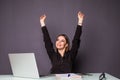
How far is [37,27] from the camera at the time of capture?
309 cm

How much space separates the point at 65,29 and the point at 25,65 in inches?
52.4

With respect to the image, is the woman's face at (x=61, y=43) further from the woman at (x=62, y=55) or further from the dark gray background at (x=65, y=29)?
the dark gray background at (x=65, y=29)

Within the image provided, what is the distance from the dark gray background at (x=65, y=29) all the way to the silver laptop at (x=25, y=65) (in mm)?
1089

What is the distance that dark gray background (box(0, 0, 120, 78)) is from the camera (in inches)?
120

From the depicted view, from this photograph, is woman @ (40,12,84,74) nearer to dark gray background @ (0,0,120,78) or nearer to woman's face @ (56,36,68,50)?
woman's face @ (56,36,68,50)

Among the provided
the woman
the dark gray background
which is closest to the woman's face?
the woman

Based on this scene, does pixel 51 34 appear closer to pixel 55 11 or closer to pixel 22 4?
Result: pixel 55 11

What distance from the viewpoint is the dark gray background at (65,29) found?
3.06 metres

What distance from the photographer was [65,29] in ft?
10.2

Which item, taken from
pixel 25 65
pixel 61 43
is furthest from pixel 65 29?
pixel 25 65

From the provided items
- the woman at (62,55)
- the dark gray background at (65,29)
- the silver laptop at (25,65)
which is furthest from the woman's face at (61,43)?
the silver laptop at (25,65)

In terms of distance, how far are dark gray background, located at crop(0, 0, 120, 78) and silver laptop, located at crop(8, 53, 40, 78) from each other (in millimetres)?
1089

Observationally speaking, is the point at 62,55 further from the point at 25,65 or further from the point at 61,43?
the point at 25,65

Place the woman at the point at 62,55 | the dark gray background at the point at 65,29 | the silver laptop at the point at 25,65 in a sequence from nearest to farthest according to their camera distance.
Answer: the silver laptop at the point at 25,65 → the woman at the point at 62,55 → the dark gray background at the point at 65,29
